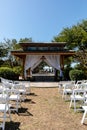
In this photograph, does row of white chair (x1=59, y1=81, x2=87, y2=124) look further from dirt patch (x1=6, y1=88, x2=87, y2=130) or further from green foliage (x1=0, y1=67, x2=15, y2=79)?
green foliage (x1=0, y1=67, x2=15, y2=79)

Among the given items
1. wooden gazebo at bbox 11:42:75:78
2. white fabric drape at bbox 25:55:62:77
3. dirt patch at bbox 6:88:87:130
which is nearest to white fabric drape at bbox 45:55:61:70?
white fabric drape at bbox 25:55:62:77

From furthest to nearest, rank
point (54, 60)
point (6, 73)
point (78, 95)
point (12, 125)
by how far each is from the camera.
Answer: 1. point (54, 60)
2. point (6, 73)
3. point (78, 95)
4. point (12, 125)

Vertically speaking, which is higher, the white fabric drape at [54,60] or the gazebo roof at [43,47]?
the gazebo roof at [43,47]

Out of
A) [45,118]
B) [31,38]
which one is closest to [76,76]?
[45,118]

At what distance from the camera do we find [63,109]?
9430mm

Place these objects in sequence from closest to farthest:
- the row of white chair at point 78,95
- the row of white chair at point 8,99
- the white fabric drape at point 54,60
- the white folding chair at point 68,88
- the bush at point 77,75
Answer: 1. the row of white chair at point 8,99
2. the row of white chair at point 78,95
3. the white folding chair at point 68,88
4. the bush at point 77,75
5. the white fabric drape at point 54,60

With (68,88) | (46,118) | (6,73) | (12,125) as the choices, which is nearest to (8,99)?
(12,125)

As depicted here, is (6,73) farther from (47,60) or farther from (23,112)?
(23,112)

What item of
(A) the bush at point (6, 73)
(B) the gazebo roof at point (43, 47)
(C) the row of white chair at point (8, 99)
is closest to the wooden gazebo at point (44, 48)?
(B) the gazebo roof at point (43, 47)

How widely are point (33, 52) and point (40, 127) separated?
758 inches

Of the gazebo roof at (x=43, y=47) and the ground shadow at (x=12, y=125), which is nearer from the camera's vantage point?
the ground shadow at (x=12, y=125)

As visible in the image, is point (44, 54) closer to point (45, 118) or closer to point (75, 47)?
point (75, 47)

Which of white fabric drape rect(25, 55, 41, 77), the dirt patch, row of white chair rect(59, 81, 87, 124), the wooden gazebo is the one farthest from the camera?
white fabric drape rect(25, 55, 41, 77)

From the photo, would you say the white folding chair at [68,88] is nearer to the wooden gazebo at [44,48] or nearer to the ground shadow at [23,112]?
the ground shadow at [23,112]
